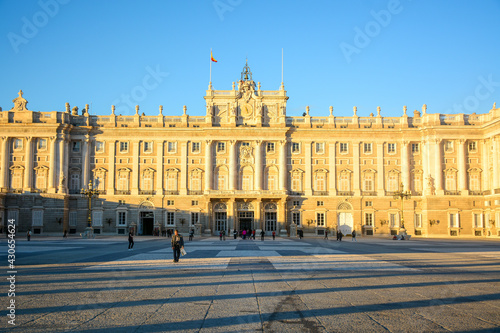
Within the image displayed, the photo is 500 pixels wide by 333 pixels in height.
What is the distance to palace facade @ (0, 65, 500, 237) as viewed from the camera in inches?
2409

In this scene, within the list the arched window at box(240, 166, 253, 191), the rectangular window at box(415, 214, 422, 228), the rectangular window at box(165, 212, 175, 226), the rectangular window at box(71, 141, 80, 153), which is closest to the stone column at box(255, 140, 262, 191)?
the arched window at box(240, 166, 253, 191)

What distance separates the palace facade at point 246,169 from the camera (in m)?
61.2

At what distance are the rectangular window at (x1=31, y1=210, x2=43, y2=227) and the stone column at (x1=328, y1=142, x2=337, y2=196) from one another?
38.6 meters

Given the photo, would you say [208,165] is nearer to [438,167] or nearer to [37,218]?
[37,218]

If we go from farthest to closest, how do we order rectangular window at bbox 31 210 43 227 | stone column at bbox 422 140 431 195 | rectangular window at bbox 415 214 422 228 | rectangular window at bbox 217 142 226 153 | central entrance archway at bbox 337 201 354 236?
1. rectangular window at bbox 217 142 226 153
2. central entrance archway at bbox 337 201 354 236
3. stone column at bbox 422 140 431 195
4. rectangular window at bbox 415 214 422 228
5. rectangular window at bbox 31 210 43 227

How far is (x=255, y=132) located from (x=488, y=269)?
45.7 meters

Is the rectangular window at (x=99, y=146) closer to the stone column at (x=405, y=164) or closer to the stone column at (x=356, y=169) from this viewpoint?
the stone column at (x=356, y=169)

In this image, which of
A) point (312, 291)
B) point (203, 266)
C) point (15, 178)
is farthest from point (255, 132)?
point (312, 291)

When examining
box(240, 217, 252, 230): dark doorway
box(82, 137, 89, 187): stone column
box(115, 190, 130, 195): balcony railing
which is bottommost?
box(240, 217, 252, 230): dark doorway

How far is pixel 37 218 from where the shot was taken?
6050 centimetres

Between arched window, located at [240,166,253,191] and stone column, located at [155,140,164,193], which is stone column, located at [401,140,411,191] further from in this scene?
stone column, located at [155,140,164,193]

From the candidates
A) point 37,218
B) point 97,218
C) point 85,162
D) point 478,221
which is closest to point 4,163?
point 37,218

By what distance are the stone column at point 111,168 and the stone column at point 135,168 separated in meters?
2.62

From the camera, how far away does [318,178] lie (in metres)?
63.7
